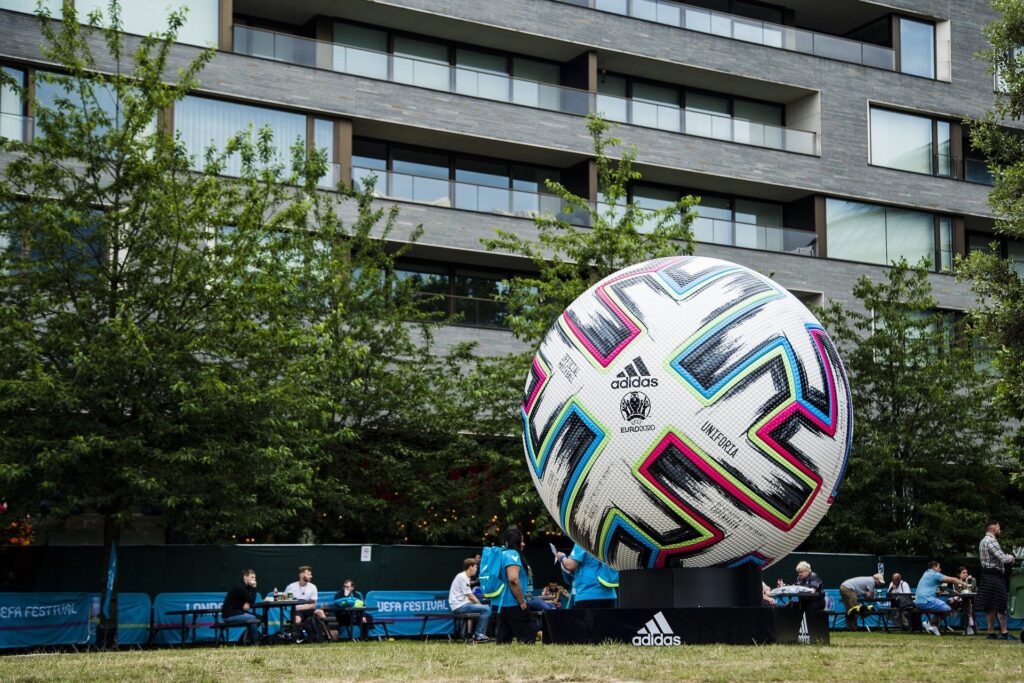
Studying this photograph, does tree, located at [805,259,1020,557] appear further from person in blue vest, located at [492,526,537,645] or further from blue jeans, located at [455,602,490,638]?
person in blue vest, located at [492,526,537,645]

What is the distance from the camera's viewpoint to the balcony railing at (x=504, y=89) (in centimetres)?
3397

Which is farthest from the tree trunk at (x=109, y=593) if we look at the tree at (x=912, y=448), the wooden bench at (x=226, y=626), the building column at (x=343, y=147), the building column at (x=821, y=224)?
the building column at (x=821, y=224)

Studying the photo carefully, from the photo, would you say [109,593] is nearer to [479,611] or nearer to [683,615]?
[479,611]

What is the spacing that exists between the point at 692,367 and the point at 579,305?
161cm

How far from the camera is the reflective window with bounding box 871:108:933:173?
4172 centimetres

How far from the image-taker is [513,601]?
54.7 feet

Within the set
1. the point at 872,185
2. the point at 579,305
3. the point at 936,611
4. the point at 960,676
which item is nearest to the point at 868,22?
the point at 872,185

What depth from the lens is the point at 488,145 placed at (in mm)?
36625

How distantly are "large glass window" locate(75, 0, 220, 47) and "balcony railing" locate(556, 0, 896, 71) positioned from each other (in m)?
10.2

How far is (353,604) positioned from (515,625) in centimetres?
639

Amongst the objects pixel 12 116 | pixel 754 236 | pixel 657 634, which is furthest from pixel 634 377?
pixel 754 236

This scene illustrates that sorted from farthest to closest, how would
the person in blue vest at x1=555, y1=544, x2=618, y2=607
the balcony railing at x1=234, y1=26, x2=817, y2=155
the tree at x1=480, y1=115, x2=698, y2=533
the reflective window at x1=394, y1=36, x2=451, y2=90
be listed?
1. the reflective window at x1=394, y1=36, x2=451, y2=90
2. the balcony railing at x1=234, y1=26, x2=817, y2=155
3. the tree at x1=480, y1=115, x2=698, y2=533
4. the person in blue vest at x1=555, y1=544, x2=618, y2=607

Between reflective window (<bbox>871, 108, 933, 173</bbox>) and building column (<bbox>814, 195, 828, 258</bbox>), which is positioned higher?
reflective window (<bbox>871, 108, 933, 173</bbox>)

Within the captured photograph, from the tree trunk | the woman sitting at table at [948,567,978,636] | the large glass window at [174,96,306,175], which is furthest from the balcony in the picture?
the tree trunk
